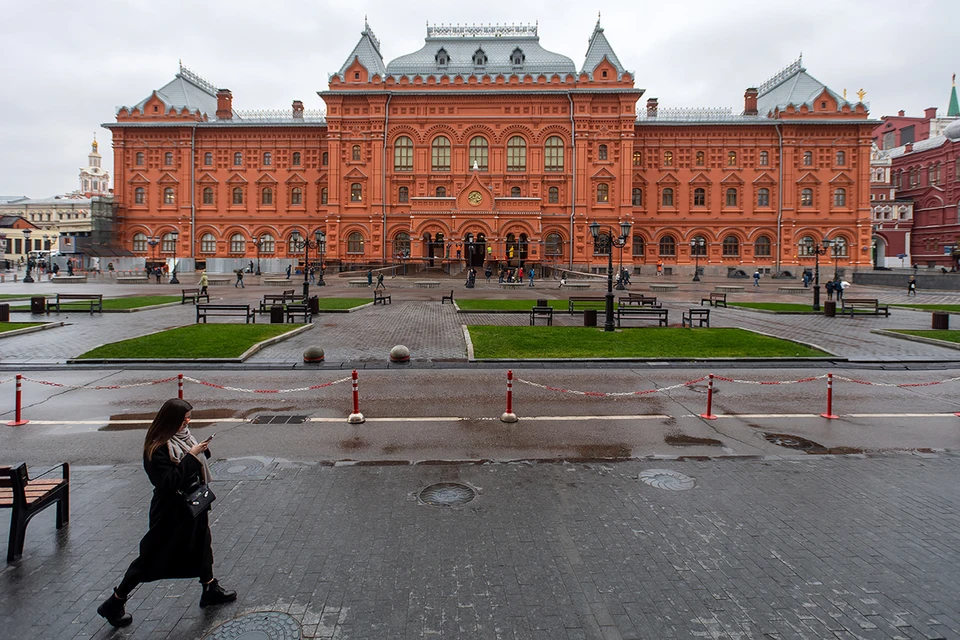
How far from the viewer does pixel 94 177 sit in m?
151

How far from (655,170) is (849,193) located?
21029mm

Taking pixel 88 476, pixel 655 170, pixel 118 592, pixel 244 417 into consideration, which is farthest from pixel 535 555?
pixel 655 170

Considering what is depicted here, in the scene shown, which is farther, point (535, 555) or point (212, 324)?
point (212, 324)

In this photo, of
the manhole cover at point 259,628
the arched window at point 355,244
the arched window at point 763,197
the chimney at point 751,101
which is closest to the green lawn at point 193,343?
the manhole cover at point 259,628

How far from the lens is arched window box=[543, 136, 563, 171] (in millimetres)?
61281

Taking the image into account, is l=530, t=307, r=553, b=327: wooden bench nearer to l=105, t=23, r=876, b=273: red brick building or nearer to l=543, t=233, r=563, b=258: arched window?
l=105, t=23, r=876, b=273: red brick building

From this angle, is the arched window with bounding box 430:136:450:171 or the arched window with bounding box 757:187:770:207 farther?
the arched window with bounding box 757:187:770:207

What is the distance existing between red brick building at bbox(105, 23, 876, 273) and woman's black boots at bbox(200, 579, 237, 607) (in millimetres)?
53485

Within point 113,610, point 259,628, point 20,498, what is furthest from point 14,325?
point 259,628

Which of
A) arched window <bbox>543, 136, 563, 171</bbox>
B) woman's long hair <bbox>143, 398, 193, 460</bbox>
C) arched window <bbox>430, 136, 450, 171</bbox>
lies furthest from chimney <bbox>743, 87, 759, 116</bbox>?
woman's long hair <bbox>143, 398, 193, 460</bbox>

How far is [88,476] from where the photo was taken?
24.6ft

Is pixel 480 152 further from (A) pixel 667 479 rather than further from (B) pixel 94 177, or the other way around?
(B) pixel 94 177

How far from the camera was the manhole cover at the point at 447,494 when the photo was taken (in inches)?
269

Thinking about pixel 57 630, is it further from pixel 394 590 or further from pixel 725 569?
pixel 725 569
